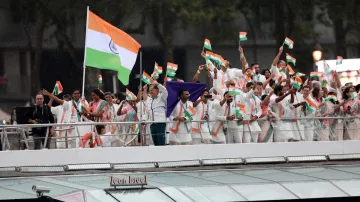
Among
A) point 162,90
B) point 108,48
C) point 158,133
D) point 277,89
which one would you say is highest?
point 108,48

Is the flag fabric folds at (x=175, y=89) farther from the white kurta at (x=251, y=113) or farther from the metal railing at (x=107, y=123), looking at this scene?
the white kurta at (x=251, y=113)

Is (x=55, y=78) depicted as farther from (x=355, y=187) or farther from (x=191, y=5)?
(x=355, y=187)

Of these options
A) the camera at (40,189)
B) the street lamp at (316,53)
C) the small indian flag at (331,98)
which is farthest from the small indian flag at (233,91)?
the street lamp at (316,53)

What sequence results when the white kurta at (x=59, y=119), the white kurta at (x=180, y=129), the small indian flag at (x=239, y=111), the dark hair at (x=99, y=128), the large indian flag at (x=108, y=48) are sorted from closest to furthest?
the white kurta at (x=59, y=119), the dark hair at (x=99, y=128), the white kurta at (x=180, y=129), the small indian flag at (x=239, y=111), the large indian flag at (x=108, y=48)

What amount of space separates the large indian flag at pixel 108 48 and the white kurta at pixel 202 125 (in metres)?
1.58

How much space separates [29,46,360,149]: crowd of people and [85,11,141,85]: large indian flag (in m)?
0.59

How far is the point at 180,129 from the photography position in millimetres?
26984

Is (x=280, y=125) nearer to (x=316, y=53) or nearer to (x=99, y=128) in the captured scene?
(x=99, y=128)

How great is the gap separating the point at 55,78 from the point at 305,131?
46.9 ft

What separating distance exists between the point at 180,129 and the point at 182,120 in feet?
0.93

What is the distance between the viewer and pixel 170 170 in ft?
86.0

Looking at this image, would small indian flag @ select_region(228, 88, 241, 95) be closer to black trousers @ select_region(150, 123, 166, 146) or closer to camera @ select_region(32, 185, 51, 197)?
black trousers @ select_region(150, 123, 166, 146)

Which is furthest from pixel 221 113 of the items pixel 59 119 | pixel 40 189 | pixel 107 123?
pixel 40 189

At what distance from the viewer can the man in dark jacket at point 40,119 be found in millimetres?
26156
